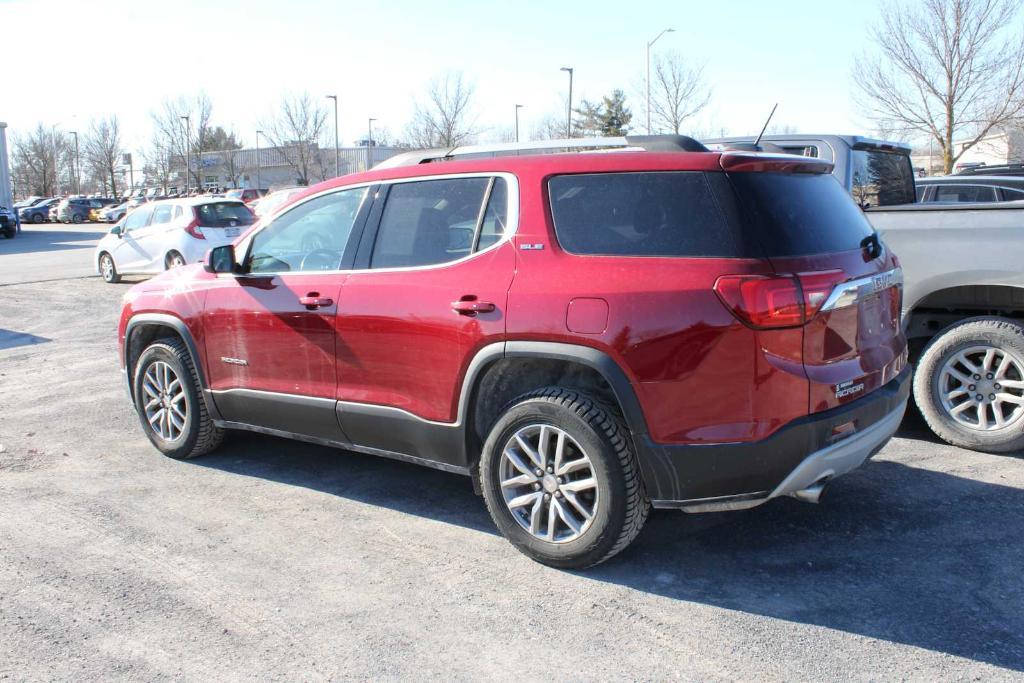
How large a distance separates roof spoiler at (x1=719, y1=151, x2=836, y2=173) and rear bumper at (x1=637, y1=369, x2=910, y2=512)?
Result: 105 cm

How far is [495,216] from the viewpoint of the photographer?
4227mm

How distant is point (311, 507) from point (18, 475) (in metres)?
2.10

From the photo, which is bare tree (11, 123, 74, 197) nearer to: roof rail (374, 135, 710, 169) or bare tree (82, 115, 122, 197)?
bare tree (82, 115, 122, 197)

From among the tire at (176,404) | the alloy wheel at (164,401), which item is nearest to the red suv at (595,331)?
the tire at (176,404)

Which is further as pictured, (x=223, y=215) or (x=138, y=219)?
(x=138, y=219)

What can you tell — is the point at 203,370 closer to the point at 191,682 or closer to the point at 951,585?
the point at 191,682

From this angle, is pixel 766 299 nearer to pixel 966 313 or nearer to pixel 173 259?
pixel 966 313

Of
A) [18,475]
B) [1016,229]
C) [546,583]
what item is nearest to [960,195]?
[1016,229]

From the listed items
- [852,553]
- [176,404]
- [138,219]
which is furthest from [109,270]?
[852,553]

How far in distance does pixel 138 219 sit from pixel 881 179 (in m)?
15.0

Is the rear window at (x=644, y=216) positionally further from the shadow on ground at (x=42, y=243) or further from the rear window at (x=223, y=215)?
the shadow on ground at (x=42, y=243)

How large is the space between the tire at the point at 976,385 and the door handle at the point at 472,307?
128 inches

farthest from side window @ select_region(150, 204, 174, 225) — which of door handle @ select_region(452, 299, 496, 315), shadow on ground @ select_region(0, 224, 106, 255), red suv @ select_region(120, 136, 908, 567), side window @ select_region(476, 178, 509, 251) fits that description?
door handle @ select_region(452, 299, 496, 315)

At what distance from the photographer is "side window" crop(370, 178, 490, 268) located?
4.34 metres
